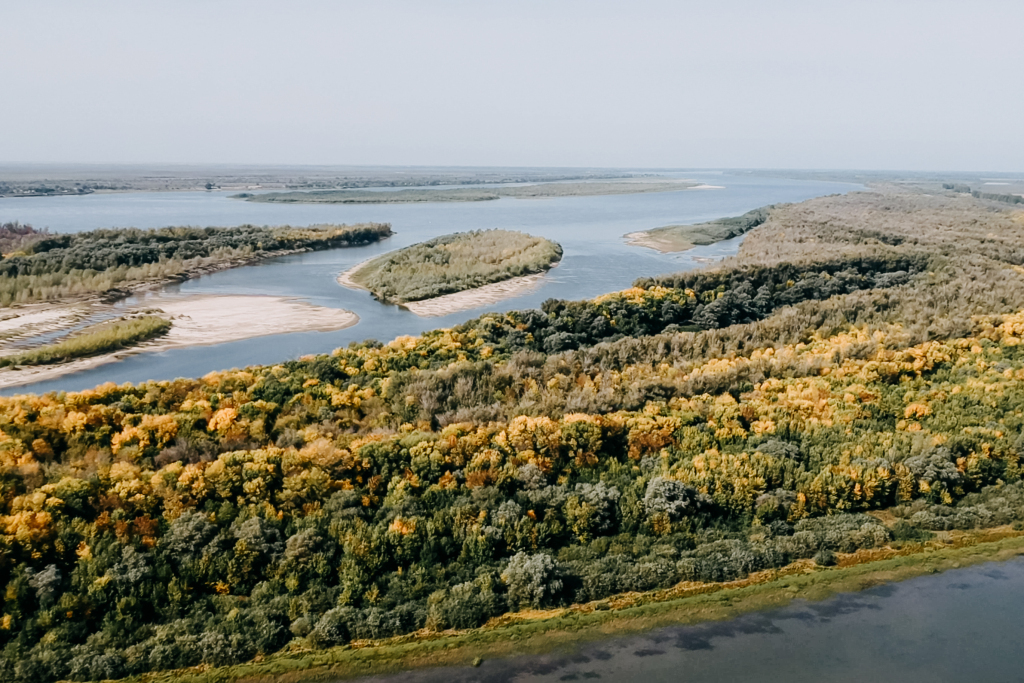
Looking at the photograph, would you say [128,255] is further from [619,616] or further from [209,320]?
[619,616]

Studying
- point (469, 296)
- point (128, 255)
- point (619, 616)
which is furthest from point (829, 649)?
point (128, 255)

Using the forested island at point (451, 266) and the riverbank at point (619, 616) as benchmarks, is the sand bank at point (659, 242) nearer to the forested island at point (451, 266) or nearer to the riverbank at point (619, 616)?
the forested island at point (451, 266)

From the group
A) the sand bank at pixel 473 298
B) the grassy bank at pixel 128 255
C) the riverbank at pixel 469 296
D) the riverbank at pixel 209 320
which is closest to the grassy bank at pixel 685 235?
the riverbank at pixel 469 296

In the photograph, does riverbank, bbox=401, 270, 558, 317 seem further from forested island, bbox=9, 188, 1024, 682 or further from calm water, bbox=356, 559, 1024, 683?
calm water, bbox=356, 559, 1024, 683

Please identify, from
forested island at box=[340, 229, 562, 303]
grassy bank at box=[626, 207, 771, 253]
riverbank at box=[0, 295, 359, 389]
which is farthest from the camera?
grassy bank at box=[626, 207, 771, 253]

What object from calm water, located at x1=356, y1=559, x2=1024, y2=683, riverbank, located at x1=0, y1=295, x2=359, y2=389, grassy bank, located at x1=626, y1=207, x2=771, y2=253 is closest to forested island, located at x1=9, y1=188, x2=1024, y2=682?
calm water, located at x1=356, y1=559, x2=1024, y2=683

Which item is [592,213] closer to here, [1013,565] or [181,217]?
[181,217]

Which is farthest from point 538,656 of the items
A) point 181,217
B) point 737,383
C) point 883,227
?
point 181,217
